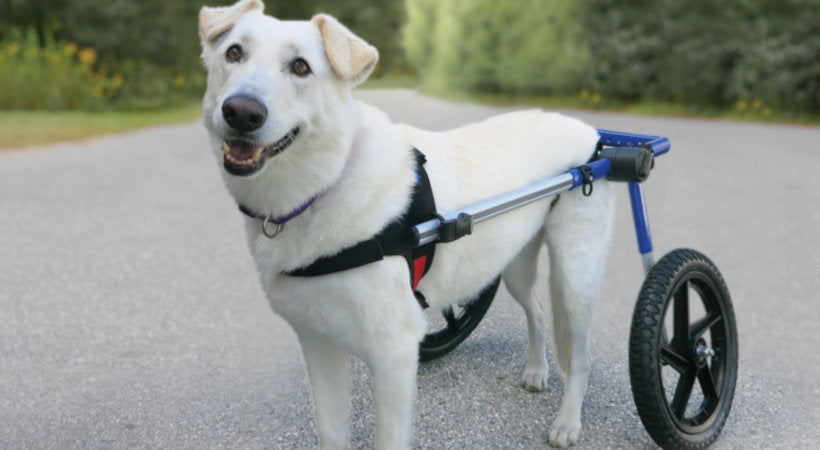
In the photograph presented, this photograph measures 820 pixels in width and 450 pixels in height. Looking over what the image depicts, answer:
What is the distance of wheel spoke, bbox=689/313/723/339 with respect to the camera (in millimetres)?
3291

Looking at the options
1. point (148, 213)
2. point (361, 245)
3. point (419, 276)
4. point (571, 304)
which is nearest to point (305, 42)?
point (361, 245)

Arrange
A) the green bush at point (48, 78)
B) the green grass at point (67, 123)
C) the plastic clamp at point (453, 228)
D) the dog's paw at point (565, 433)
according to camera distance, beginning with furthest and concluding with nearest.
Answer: the green bush at point (48, 78) → the green grass at point (67, 123) → the dog's paw at point (565, 433) → the plastic clamp at point (453, 228)

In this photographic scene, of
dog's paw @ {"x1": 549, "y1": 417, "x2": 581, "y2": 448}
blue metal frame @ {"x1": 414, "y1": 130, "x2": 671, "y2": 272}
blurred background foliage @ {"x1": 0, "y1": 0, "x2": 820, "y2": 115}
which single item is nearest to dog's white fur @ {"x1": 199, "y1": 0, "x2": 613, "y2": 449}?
blue metal frame @ {"x1": 414, "y1": 130, "x2": 671, "y2": 272}

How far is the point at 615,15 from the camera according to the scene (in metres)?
16.0

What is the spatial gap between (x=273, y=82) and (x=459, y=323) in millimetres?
2153

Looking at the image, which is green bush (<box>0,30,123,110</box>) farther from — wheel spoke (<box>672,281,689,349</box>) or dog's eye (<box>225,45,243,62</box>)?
wheel spoke (<box>672,281,689,349</box>)

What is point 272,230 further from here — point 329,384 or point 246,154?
point 329,384

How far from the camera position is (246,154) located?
2.30 m

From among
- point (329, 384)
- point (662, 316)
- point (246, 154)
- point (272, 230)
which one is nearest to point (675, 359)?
point (662, 316)

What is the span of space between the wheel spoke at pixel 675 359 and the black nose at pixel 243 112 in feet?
6.20

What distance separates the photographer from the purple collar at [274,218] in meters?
2.51

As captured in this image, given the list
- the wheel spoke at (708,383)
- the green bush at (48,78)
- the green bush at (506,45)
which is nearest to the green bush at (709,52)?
the green bush at (506,45)

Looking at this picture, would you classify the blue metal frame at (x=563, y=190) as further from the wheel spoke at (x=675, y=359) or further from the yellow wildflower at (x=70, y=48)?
the yellow wildflower at (x=70, y=48)

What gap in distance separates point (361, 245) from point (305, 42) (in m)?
0.65
